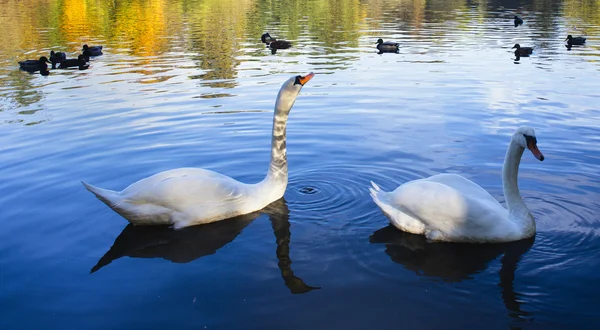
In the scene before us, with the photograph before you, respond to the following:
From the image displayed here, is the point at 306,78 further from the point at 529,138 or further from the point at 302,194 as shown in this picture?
the point at 529,138

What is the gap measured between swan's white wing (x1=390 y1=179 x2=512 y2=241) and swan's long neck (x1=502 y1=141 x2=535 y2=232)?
0.13m

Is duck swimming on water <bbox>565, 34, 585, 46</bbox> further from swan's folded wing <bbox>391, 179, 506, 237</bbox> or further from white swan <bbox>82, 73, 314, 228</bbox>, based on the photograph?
swan's folded wing <bbox>391, 179, 506, 237</bbox>

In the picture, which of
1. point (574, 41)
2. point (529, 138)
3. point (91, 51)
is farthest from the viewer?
point (574, 41)

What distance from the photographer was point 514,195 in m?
7.58

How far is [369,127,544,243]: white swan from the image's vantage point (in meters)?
7.24

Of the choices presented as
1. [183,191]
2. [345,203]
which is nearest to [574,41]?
[345,203]

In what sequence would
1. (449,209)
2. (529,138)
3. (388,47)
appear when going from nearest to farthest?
(449,209) → (529,138) → (388,47)

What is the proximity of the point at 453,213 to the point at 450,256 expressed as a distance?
517 millimetres

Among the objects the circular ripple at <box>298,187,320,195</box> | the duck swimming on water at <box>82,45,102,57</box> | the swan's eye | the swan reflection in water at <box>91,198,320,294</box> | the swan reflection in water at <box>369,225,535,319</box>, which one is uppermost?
the duck swimming on water at <box>82,45,102,57</box>

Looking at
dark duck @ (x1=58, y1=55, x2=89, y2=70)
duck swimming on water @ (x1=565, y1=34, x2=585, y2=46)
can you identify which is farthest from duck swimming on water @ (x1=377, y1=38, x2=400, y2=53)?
dark duck @ (x1=58, y1=55, x2=89, y2=70)

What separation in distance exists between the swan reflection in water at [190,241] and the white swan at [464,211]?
1.50 m

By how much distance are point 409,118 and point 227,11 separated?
51.7 metres

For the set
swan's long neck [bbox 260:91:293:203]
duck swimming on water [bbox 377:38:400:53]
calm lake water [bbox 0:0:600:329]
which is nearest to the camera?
calm lake water [bbox 0:0:600:329]

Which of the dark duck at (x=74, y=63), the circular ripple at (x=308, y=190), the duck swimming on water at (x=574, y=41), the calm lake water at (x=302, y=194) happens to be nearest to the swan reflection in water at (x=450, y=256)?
the calm lake water at (x=302, y=194)
